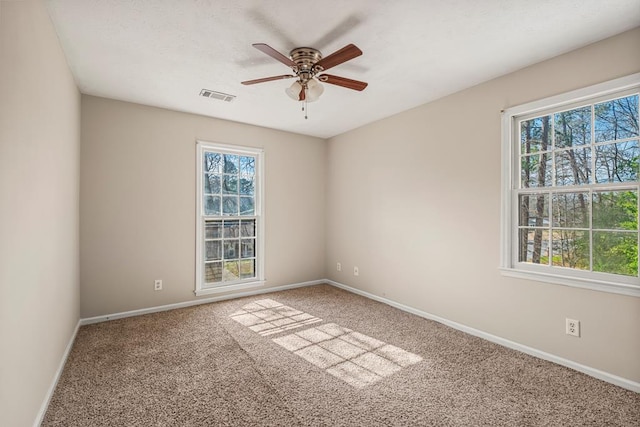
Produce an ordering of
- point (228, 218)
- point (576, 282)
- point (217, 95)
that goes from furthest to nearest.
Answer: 1. point (228, 218)
2. point (217, 95)
3. point (576, 282)

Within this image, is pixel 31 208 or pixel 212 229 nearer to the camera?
pixel 31 208

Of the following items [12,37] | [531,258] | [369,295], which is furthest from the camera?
[369,295]

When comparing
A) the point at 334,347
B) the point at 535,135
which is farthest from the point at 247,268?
the point at 535,135

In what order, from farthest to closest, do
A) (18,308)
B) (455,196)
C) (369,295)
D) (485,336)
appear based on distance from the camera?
(369,295)
(455,196)
(485,336)
(18,308)

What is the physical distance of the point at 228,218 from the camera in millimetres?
4508

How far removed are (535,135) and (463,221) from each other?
103 cm

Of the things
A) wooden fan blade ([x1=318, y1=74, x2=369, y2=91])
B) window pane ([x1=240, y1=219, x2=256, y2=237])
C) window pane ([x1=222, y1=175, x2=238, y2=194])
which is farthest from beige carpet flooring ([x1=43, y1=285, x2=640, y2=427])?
wooden fan blade ([x1=318, y1=74, x2=369, y2=91])

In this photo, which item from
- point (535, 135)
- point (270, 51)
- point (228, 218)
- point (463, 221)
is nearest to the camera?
point (270, 51)

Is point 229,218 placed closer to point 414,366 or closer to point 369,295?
point 369,295

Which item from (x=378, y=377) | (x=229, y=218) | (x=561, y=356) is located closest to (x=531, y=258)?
(x=561, y=356)

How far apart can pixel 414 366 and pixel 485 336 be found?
102 cm

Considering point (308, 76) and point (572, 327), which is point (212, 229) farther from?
point (572, 327)

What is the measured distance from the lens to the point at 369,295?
4.50 meters

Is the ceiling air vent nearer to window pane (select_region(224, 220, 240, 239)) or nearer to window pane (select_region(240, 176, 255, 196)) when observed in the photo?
window pane (select_region(240, 176, 255, 196))
